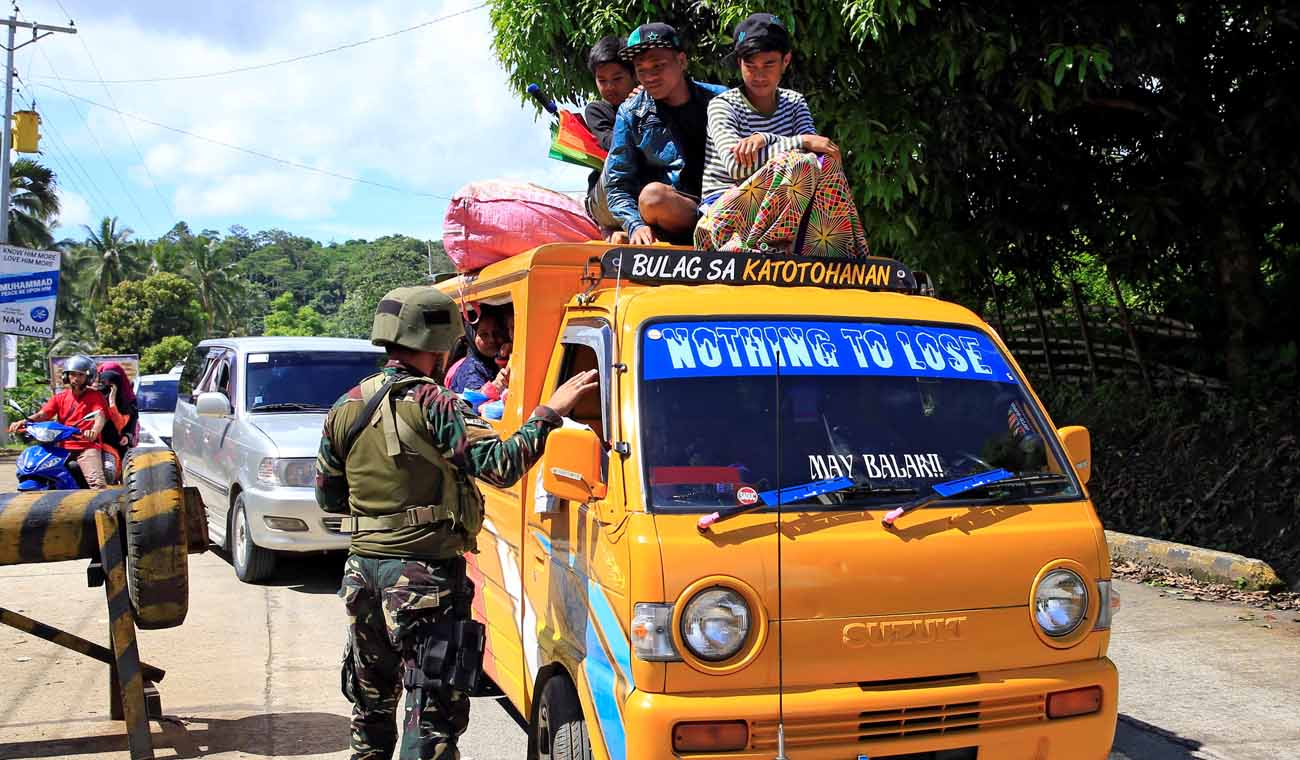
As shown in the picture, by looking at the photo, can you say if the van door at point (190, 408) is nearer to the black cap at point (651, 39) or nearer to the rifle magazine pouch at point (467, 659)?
the black cap at point (651, 39)

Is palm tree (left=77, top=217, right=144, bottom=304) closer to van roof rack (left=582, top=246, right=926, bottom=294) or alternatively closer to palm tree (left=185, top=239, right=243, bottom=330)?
palm tree (left=185, top=239, right=243, bottom=330)

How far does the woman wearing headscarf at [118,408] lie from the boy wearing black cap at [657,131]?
17.1 ft

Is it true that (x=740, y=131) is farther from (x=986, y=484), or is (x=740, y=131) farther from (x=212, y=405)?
(x=212, y=405)

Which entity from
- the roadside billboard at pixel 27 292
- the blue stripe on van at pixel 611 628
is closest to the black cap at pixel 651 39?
the blue stripe on van at pixel 611 628

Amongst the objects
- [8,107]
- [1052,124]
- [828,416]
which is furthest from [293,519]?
[8,107]

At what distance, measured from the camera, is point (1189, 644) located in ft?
22.2

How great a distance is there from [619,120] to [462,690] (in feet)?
10.5

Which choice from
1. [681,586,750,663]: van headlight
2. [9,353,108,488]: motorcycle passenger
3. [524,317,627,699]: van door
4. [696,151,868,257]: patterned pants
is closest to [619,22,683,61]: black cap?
[696,151,868,257]: patterned pants

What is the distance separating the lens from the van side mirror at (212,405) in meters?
8.66

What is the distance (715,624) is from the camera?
3.23 meters

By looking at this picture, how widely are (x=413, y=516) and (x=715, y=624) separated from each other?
3.66 feet

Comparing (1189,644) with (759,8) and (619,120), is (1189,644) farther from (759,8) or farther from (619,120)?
(759,8)

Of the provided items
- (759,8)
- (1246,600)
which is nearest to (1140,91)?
(759,8)

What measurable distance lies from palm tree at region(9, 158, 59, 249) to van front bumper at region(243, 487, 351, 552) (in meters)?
37.8
